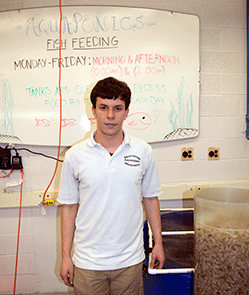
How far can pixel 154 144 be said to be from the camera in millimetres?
1718

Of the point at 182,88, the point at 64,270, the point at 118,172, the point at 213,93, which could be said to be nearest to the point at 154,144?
the point at 182,88

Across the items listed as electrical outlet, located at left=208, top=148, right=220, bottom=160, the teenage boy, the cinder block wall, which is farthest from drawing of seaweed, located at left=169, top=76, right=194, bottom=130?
the teenage boy

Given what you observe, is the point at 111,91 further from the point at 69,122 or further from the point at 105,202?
the point at 69,122

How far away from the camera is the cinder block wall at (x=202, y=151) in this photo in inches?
65.6

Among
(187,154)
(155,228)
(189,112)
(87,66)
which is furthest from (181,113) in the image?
(155,228)

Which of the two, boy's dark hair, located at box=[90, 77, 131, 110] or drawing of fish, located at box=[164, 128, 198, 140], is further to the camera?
drawing of fish, located at box=[164, 128, 198, 140]

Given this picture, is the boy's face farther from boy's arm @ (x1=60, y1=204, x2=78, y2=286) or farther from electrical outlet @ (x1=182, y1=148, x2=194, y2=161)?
electrical outlet @ (x1=182, y1=148, x2=194, y2=161)

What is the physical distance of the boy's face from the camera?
101 cm

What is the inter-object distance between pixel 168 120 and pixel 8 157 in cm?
114

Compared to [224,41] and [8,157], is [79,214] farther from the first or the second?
[224,41]

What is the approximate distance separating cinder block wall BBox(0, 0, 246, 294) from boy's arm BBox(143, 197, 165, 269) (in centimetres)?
60

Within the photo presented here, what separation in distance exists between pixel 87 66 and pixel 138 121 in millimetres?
510

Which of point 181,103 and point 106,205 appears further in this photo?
point 181,103

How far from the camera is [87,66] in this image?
1613 mm
